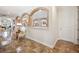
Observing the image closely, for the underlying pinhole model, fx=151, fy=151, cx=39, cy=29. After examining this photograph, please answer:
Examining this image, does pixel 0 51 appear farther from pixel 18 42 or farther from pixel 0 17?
pixel 0 17

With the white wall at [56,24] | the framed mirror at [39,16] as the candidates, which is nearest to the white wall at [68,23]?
the white wall at [56,24]

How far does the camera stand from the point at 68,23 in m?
2.61

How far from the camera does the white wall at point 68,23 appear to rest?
8.50 feet

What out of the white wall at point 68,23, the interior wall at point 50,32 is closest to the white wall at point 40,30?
the interior wall at point 50,32

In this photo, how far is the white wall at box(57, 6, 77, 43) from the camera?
2590 millimetres

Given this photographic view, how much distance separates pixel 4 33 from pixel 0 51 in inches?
12.6

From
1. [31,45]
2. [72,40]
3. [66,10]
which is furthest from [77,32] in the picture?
[31,45]

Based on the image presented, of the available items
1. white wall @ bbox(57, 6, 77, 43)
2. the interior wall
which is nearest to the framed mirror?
the interior wall

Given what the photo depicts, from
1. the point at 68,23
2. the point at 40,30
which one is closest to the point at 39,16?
the point at 40,30

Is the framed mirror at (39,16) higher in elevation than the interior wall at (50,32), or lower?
higher

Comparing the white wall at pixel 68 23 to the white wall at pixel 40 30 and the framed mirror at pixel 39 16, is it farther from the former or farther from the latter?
the framed mirror at pixel 39 16

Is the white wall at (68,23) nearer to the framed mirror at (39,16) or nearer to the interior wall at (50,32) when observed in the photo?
the interior wall at (50,32)

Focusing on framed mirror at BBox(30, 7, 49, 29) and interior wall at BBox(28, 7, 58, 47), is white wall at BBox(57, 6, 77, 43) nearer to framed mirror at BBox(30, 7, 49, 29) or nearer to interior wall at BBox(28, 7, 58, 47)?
interior wall at BBox(28, 7, 58, 47)

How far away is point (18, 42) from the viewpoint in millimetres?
2611
